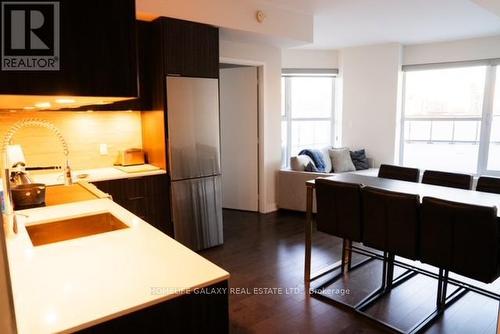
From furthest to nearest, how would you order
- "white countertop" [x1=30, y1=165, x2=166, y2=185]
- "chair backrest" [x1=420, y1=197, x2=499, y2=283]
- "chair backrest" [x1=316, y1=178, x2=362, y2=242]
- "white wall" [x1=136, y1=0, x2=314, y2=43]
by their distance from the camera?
1. "white wall" [x1=136, y1=0, x2=314, y2=43]
2. "white countertop" [x1=30, y1=165, x2=166, y2=185]
3. "chair backrest" [x1=316, y1=178, x2=362, y2=242]
4. "chair backrest" [x1=420, y1=197, x2=499, y2=283]

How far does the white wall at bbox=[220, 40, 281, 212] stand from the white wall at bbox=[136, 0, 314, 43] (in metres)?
0.65

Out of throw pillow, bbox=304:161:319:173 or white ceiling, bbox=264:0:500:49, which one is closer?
white ceiling, bbox=264:0:500:49

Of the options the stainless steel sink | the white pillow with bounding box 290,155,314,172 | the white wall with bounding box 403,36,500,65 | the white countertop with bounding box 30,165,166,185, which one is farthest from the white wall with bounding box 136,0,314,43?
the white wall with bounding box 403,36,500,65

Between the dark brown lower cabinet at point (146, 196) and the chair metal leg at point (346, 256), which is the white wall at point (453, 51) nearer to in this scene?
the chair metal leg at point (346, 256)

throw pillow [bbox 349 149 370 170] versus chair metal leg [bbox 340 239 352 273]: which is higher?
throw pillow [bbox 349 149 370 170]

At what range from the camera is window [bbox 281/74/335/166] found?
6.22m

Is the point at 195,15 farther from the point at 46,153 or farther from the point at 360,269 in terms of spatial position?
the point at 360,269

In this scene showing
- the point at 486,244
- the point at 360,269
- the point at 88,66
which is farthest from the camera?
the point at 360,269

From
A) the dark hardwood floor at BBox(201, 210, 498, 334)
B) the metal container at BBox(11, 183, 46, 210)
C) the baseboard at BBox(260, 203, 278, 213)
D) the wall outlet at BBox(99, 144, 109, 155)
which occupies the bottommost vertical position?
the dark hardwood floor at BBox(201, 210, 498, 334)

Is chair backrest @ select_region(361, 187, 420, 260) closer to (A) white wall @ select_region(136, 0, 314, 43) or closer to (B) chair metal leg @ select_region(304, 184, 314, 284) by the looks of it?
(B) chair metal leg @ select_region(304, 184, 314, 284)

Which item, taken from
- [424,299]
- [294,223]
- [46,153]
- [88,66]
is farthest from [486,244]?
[46,153]

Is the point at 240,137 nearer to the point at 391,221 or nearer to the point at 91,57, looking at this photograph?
the point at 391,221

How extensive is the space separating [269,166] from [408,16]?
2642 mm

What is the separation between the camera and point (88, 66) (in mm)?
920
